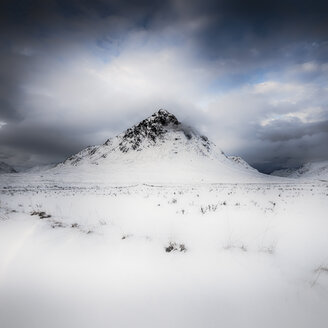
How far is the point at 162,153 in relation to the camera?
12388 cm

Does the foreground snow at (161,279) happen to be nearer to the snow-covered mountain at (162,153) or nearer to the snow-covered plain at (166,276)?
the snow-covered plain at (166,276)

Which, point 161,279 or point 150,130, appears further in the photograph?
point 150,130

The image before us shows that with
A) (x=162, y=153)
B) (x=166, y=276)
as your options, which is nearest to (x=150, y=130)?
(x=162, y=153)

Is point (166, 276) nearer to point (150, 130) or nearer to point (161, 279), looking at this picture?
point (161, 279)

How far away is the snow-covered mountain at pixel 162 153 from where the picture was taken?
10362 cm

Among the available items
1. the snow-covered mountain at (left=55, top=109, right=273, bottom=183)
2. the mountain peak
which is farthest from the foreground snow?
the mountain peak

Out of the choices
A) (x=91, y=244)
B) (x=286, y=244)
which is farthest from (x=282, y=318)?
(x=91, y=244)

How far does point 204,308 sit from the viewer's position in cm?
238

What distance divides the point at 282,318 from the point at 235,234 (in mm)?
3085

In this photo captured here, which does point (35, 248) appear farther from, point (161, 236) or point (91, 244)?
point (161, 236)

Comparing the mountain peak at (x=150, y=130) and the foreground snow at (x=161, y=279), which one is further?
the mountain peak at (x=150, y=130)

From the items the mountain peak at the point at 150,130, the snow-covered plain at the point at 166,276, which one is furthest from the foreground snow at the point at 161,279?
the mountain peak at the point at 150,130

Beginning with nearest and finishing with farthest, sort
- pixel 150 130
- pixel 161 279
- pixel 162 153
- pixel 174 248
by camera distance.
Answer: pixel 161 279 < pixel 174 248 < pixel 162 153 < pixel 150 130

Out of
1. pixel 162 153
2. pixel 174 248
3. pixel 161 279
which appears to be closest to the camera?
pixel 161 279
